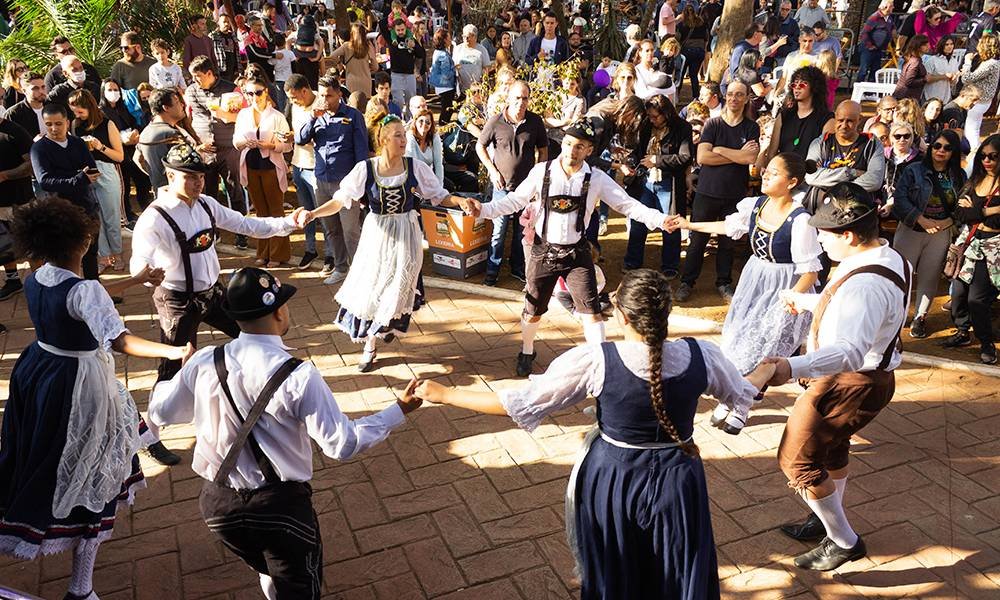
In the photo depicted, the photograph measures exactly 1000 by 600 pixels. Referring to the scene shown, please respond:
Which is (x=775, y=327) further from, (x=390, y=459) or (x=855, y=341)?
(x=390, y=459)

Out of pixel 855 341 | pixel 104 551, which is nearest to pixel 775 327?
pixel 855 341

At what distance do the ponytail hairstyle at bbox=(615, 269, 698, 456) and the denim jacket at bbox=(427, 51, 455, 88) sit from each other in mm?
10045

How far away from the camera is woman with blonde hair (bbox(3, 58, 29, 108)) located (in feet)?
28.8

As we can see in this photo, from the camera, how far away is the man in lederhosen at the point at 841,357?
140 inches

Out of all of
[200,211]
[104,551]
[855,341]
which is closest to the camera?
[855,341]

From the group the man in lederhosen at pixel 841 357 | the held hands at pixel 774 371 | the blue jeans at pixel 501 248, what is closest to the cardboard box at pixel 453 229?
the blue jeans at pixel 501 248

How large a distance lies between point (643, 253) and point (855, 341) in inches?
197

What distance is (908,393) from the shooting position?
5980mm

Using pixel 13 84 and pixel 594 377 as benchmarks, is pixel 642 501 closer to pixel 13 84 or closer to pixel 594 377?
pixel 594 377

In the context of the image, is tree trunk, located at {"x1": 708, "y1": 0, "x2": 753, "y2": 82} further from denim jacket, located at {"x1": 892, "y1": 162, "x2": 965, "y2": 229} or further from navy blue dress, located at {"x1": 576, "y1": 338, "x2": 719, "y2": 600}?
navy blue dress, located at {"x1": 576, "y1": 338, "x2": 719, "y2": 600}

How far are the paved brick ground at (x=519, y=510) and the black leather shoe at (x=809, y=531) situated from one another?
2.6 inches

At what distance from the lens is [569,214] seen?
5680 mm

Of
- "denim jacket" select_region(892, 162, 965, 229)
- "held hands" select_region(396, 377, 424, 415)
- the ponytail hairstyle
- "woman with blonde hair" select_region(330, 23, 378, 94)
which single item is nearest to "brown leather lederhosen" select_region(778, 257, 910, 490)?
the ponytail hairstyle

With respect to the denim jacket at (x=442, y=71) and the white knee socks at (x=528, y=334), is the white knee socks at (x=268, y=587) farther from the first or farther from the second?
the denim jacket at (x=442, y=71)
